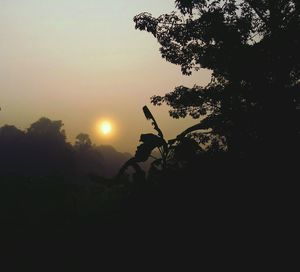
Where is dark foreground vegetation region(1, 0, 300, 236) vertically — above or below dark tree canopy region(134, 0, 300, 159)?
below

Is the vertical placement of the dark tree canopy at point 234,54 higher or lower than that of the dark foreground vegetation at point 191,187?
higher

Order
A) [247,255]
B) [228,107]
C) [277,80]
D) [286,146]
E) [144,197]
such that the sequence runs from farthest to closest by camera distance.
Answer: [228,107] < [277,80] < [286,146] < [144,197] < [247,255]

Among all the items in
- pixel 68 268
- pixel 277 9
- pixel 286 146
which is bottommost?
pixel 68 268

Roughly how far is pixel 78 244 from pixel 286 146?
2906mm

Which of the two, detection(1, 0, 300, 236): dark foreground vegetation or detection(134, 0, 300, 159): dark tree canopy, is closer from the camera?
detection(1, 0, 300, 236): dark foreground vegetation

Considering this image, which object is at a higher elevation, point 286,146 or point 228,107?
point 228,107

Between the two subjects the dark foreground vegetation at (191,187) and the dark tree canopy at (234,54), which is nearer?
the dark foreground vegetation at (191,187)

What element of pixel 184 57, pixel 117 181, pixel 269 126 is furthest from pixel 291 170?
pixel 184 57

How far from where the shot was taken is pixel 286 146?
5023mm

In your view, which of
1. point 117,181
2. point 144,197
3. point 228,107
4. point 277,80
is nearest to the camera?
point 144,197

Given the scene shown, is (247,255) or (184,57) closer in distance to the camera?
(247,255)

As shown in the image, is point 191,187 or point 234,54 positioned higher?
point 234,54

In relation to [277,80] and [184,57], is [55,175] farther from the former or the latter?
[184,57]

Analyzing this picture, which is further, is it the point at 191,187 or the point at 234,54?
the point at 234,54
